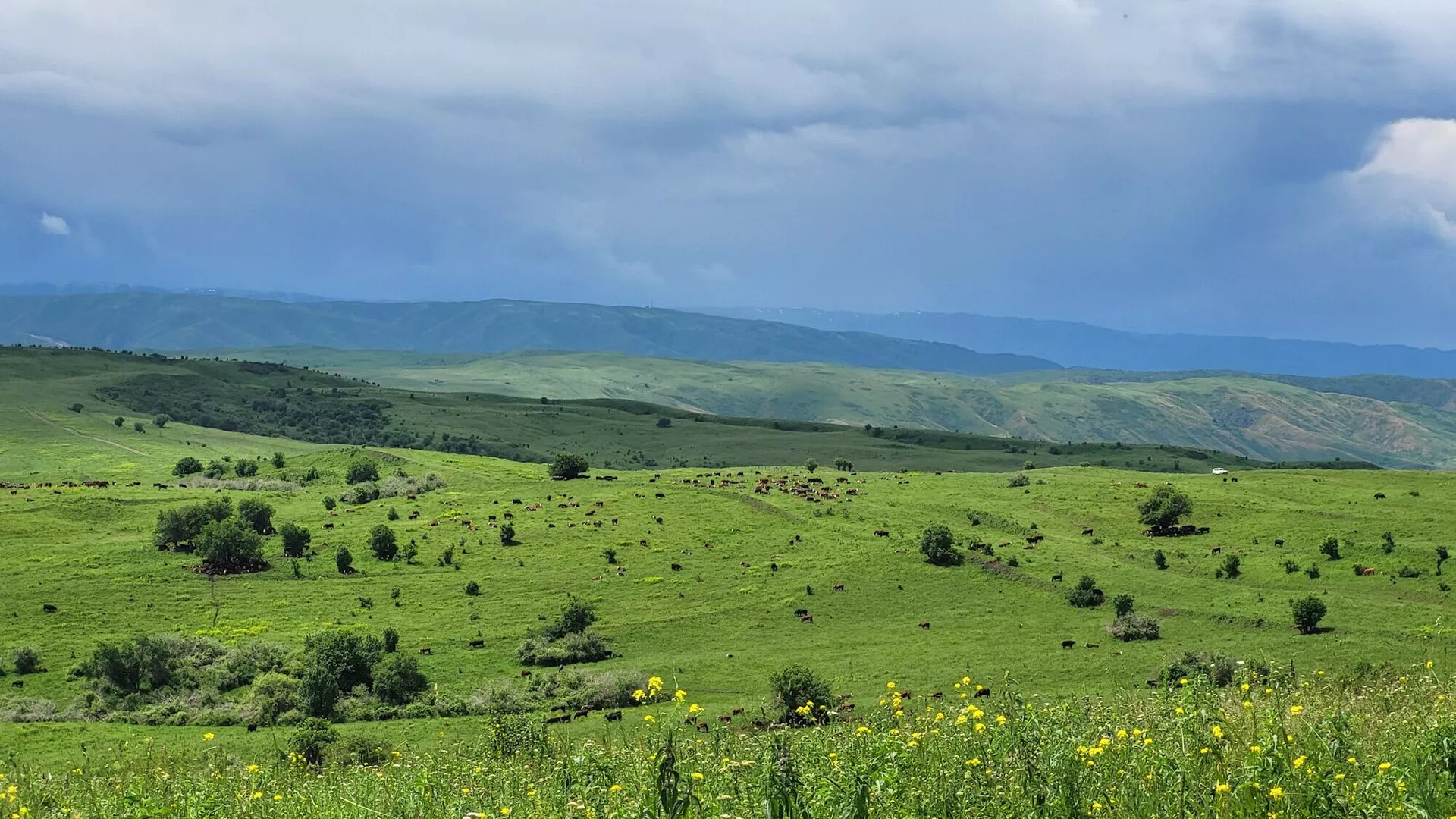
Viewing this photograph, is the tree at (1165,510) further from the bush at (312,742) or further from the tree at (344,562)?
the bush at (312,742)

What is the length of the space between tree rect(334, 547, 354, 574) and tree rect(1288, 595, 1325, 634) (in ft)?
218

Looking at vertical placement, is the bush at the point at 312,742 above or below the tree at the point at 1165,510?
below

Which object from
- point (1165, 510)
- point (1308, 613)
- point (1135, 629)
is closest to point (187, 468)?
point (1165, 510)

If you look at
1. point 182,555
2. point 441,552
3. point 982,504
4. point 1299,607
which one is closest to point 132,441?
point 182,555

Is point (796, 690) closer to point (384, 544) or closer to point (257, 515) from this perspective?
point (384, 544)

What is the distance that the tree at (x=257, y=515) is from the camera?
299ft

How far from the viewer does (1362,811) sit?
323 inches

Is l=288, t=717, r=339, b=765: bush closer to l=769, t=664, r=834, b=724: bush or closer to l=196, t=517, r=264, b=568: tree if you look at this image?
l=769, t=664, r=834, b=724: bush

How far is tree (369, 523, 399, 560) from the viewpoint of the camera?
274ft

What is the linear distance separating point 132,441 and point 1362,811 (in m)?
183

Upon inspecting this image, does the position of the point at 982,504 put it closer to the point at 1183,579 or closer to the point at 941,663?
the point at 1183,579

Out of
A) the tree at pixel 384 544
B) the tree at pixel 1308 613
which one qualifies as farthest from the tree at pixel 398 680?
the tree at pixel 1308 613

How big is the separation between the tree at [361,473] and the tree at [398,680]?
70230 mm

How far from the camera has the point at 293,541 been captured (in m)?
84.7
